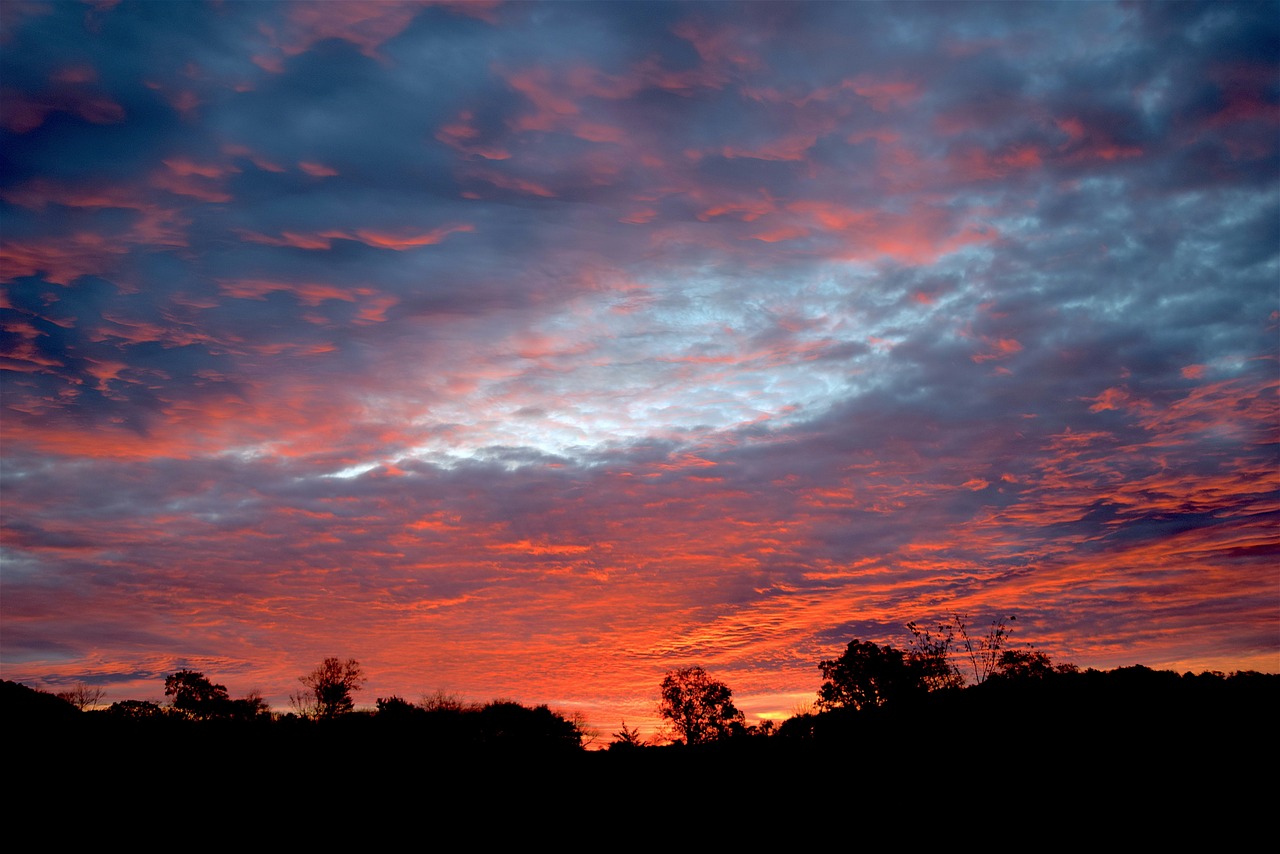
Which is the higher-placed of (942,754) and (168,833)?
(168,833)

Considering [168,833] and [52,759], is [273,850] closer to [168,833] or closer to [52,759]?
[168,833]

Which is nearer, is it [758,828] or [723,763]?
[758,828]

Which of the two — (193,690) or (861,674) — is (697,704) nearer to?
(861,674)

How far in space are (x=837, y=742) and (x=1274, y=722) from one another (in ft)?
35.1

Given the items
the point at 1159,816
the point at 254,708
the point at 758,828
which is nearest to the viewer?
the point at 1159,816

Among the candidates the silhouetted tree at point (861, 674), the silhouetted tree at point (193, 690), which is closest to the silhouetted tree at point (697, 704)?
the silhouetted tree at point (861, 674)

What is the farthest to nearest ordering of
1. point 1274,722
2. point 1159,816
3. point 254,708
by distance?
point 254,708, point 1274,722, point 1159,816

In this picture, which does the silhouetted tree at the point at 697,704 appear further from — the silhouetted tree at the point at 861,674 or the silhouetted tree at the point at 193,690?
the silhouetted tree at the point at 193,690

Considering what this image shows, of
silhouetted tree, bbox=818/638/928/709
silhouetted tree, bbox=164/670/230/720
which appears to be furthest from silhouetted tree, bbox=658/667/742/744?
silhouetted tree, bbox=164/670/230/720

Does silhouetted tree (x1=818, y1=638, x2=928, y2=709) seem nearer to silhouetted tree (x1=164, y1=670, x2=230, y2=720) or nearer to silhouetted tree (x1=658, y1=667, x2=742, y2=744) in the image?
silhouetted tree (x1=658, y1=667, x2=742, y2=744)

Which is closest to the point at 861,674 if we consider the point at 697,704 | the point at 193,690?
the point at 697,704

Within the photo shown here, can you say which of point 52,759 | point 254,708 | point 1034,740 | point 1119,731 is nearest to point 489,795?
point 52,759

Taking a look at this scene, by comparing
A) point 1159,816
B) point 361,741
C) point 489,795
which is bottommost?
point 1159,816

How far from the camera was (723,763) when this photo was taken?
20.0 m
